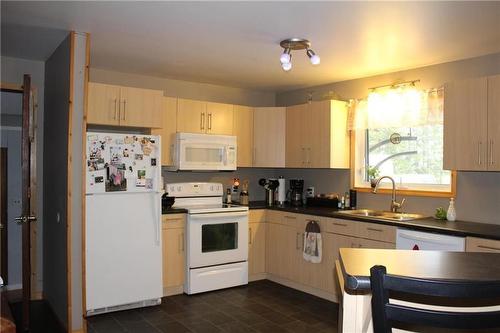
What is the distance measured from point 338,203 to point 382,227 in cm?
109

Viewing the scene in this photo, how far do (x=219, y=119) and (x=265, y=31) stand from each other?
200 centimetres

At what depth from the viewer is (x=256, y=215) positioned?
4902 mm

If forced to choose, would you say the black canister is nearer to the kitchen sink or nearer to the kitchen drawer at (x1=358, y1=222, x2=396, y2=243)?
the kitchen sink

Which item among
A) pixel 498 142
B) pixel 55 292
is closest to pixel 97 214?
pixel 55 292

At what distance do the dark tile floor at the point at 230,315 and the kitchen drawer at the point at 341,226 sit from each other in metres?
0.76

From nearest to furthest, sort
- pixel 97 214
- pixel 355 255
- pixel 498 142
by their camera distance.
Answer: pixel 355 255
pixel 498 142
pixel 97 214

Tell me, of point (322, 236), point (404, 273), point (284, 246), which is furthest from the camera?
point (284, 246)

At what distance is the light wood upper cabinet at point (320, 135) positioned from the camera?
4.66 meters

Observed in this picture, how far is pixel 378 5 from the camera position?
2559 millimetres

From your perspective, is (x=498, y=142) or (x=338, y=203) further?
(x=338, y=203)

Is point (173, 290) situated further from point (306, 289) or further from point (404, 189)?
point (404, 189)

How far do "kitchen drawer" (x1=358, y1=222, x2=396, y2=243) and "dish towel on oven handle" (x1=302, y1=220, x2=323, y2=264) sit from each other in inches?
20.3

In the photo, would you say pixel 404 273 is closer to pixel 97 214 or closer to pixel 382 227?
pixel 382 227

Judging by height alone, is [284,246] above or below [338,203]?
below
